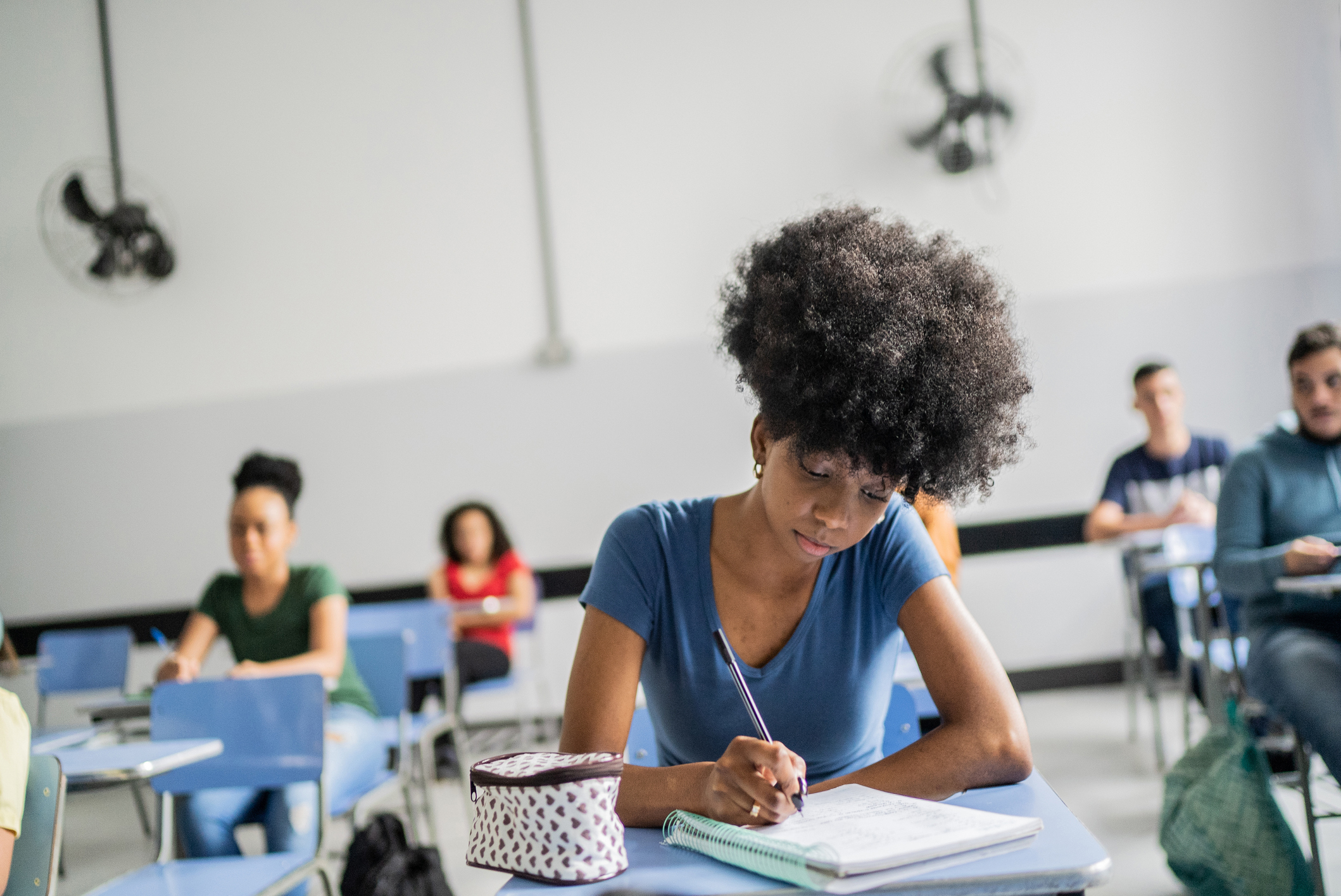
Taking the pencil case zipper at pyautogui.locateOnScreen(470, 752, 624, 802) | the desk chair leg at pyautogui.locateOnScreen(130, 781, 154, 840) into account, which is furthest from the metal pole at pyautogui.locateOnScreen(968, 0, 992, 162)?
the pencil case zipper at pyautogui.locateOnScreen(470, 752, 624, 802)

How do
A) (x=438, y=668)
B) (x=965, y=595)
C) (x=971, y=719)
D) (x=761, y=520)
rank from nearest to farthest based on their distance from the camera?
(x=971, y=719)
(x=761, y=520)
(x=438, y=668)
(x=965, y=595)

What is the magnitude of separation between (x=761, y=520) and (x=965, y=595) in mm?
3928

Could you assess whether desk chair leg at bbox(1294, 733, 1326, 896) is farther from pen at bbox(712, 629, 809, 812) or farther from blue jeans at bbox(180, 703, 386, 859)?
blue jeans at bbox(180, 703, 386, 859)

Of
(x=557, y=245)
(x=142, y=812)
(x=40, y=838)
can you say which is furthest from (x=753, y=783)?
(x=557, y=245)

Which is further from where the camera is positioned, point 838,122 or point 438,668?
point 838,122

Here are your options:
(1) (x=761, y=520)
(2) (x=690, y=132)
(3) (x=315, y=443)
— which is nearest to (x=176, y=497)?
(3) (x=315, y=443)

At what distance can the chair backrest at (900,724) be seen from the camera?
143 centimetres

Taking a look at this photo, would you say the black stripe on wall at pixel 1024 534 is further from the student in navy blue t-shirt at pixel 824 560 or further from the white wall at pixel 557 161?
the student in navy blue t-shirt at pixel 824 560

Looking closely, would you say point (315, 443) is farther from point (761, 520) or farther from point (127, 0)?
point (761, 520)

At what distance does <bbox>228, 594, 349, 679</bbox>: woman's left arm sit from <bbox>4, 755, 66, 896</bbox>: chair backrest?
3.25 feet

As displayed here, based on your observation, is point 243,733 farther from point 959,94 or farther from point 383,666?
point 959,94

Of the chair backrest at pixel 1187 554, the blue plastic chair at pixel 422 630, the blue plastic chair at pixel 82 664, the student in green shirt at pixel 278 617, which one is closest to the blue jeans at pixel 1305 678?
the chair backrest at pixel 1187 554

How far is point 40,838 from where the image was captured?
1.44m

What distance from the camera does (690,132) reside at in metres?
4.96
